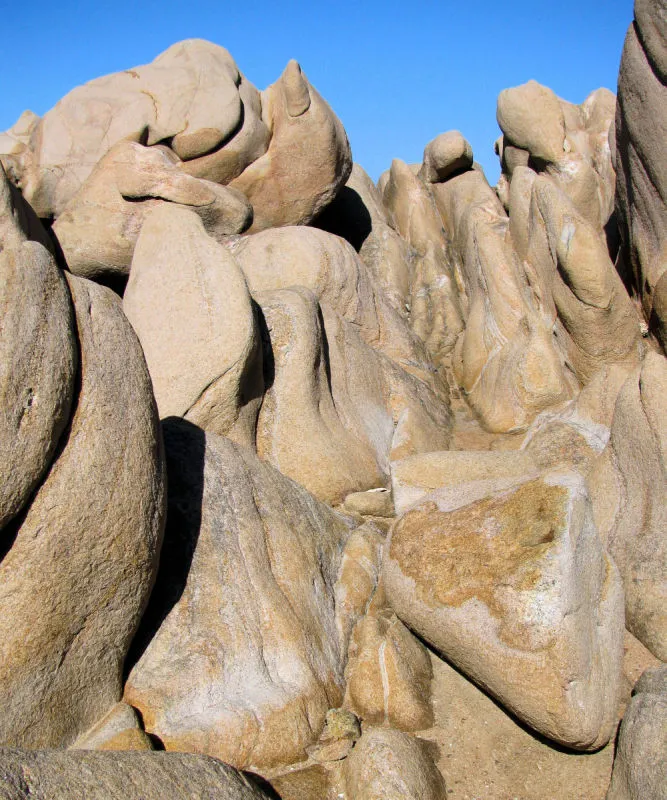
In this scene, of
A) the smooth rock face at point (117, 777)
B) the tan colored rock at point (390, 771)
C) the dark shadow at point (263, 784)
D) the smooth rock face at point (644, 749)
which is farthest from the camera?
the dark shadow at point (263, 784)

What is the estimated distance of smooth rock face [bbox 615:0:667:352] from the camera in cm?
560

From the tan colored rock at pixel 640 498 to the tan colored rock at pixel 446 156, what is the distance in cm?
642

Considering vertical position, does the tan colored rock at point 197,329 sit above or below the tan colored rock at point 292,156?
below

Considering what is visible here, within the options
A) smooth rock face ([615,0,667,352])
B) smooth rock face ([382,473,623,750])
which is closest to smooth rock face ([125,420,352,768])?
smooth rock face ([382,473,623,750])

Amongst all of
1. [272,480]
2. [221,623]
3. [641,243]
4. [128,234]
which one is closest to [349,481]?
[272,480]

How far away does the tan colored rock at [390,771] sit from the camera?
273cm

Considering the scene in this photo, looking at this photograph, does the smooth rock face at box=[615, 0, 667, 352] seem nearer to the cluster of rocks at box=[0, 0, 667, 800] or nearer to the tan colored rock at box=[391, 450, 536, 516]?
the cluster of rocks at box=[0, 0, 667, 800]

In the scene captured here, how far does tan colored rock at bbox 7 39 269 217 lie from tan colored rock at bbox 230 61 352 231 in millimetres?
209

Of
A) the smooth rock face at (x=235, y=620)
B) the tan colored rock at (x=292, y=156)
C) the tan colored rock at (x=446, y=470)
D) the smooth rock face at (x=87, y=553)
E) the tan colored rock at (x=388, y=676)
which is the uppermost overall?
the tan colored rock at (x=292, y=156)

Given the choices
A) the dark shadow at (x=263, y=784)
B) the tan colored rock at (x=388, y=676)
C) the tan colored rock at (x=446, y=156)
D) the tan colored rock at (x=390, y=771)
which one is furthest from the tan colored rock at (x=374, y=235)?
the dark shadow at (x=263, y=784)

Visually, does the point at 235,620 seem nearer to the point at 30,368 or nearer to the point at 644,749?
the point at 30,368

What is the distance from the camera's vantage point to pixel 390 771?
9.12ft

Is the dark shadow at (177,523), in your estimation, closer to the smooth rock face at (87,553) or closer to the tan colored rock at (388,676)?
the smooth rock face at (87,553)

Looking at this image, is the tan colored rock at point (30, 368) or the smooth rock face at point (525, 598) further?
the smooth rock face at point (525, 598)
